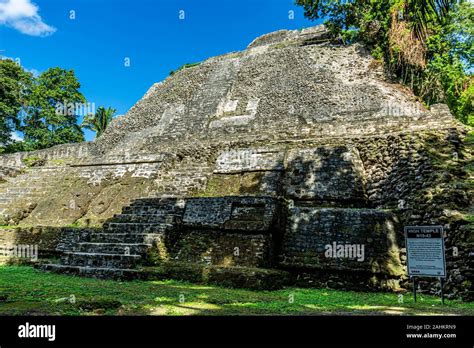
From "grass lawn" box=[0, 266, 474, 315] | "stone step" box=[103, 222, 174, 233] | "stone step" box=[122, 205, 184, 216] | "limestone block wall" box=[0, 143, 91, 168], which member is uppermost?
"limestone block wall" box=[0, 143, 91, 168]

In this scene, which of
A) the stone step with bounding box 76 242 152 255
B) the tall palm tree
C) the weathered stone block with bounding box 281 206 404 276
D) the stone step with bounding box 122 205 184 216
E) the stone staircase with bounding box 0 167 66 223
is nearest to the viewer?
the weathered stone block with bounding box 281 206 404 276

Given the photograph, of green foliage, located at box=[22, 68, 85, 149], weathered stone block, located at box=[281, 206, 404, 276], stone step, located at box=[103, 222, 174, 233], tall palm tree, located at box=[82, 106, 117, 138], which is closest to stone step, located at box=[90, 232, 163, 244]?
stone step, located at box=[103, 222, 174, 233]

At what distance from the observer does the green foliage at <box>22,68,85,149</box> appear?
90.4ft

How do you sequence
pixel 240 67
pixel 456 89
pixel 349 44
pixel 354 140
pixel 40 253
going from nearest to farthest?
pixel 40 253 < pixel 354 140 < pixel 456 89 < pixel 349 44 < pixel 240 67

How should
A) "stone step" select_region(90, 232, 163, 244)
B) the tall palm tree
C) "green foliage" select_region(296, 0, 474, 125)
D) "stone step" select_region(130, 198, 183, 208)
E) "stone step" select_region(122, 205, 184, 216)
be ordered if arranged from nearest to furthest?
"stone step" select_region(90, 232, 163, 244)
"stone step" select_region(122, 205, 184, 216)
"stone step" select_region(130, 198, 183, 208)
"green foliage" select_region(296, 0, 474, 125)
the tall palm tree

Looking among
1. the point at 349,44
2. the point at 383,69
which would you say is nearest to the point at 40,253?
the point at 383,69

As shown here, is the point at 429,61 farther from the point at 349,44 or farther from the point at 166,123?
the point at 166,123

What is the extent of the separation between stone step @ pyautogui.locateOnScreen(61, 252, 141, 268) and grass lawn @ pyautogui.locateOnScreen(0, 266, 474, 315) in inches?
19.7

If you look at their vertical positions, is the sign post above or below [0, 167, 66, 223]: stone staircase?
below

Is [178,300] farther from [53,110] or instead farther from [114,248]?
[53,110]

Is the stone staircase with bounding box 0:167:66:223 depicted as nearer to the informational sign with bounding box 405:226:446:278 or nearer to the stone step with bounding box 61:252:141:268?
the stone step with bounding box 61:252:141:268

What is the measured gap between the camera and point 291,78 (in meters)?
18.9

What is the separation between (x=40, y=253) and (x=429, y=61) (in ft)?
54.4

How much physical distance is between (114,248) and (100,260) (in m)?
A: 0.41
